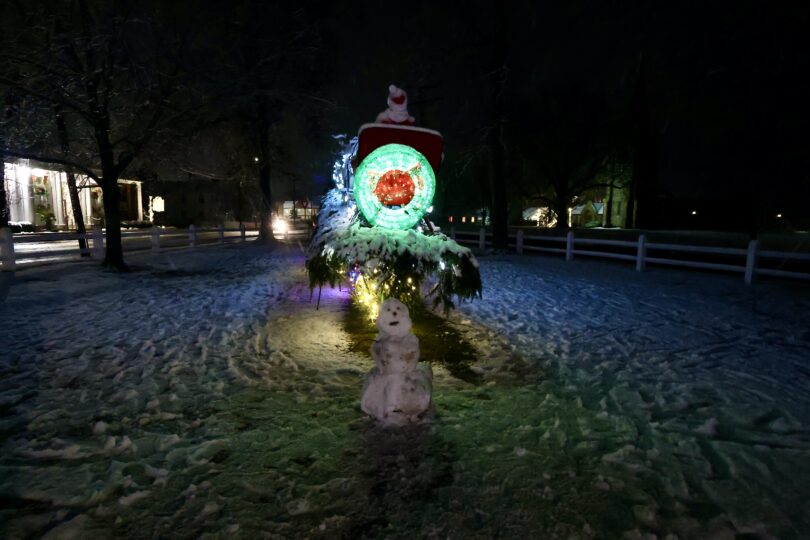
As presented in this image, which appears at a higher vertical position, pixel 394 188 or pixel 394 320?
pixel 394 188

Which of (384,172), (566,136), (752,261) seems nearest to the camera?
(384,172)

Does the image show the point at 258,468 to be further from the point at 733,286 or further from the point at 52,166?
the point at 52,166

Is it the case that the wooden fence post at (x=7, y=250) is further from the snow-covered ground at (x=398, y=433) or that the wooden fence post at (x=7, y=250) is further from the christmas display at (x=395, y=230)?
the christmas display at (x=395, y=230)

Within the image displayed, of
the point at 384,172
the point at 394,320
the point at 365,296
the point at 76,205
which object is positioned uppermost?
the point at 76,205

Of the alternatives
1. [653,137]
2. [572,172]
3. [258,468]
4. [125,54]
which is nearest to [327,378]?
[258,468]

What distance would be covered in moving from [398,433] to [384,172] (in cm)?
241

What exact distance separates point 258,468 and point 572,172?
3357cm

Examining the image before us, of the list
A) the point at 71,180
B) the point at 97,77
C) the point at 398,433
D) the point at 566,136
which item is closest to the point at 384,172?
the point at 398,433

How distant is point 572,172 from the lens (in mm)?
32188

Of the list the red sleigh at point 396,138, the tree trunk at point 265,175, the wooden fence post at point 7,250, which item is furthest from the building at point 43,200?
the red sleigh at point 396,138

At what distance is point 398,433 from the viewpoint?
3.29 m

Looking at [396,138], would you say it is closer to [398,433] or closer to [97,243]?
[398,433]

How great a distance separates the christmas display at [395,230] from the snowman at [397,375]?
0.69 metres

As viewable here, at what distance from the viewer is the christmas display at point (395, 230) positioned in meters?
3.98
